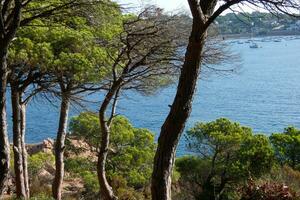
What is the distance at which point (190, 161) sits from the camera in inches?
736

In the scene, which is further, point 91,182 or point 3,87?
point 91,182

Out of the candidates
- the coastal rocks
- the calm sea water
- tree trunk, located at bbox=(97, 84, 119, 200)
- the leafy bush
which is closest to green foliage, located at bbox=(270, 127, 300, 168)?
the calm sea water

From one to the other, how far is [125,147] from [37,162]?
10.1ft

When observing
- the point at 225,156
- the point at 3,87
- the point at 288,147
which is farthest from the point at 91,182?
the point at 3,87

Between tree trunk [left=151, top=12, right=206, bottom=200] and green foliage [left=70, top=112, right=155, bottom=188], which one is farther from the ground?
tree trunk [left=151, top=12, right=206, bottom=200]

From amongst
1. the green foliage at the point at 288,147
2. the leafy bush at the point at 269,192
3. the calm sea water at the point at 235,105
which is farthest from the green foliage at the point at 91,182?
the leafy bush at the point at 269,192

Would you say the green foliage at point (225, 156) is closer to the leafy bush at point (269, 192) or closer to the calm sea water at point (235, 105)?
the calm sea water at point (235, 105)

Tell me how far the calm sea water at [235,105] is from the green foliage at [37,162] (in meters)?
4.58

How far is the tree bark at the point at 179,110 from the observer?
173 inches

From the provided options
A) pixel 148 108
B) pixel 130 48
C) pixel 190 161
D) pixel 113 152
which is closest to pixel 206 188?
pixel 190 161

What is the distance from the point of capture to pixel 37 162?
17484mm

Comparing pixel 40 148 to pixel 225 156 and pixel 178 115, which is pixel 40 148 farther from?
pixel 178 115

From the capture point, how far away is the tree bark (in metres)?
4.39

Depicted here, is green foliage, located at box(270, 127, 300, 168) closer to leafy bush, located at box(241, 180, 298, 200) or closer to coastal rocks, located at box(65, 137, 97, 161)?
coastal rocks, located at box(65, 137, 97, 161)
